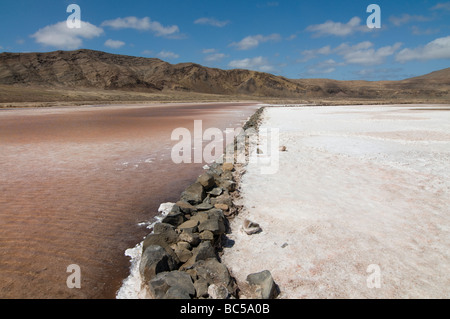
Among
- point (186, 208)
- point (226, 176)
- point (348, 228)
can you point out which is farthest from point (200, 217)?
point (226, 176)

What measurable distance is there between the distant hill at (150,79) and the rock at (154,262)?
4082 inches

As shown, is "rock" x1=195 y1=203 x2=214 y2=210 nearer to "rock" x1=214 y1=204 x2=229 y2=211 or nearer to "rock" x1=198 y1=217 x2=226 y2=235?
"rock" x1=214 y1=204 x2=229 y2=211

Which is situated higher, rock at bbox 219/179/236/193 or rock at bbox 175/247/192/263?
rock at bbox 219/179/236/193

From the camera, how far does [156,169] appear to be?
844 cm

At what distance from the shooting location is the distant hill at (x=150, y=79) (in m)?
110

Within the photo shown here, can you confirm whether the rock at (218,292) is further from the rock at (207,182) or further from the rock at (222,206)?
the rock at (207,182)

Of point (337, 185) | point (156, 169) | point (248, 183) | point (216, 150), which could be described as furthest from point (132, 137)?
point (337, 185)

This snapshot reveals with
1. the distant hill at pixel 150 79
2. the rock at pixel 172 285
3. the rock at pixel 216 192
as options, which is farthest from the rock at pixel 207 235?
the distant hill at pixel 150 79

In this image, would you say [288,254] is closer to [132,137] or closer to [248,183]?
[248,183]

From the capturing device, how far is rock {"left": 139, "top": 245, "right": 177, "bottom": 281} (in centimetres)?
330

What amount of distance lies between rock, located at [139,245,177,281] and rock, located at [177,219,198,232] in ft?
2.35
